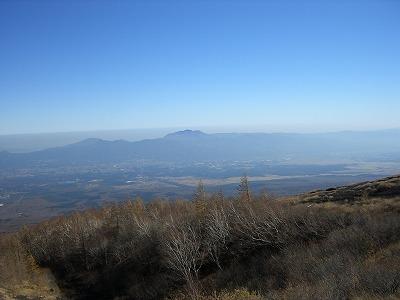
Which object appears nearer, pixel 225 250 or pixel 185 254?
pixel 185 254

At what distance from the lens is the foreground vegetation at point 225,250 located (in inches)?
1085

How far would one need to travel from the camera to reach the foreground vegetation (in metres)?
27.6

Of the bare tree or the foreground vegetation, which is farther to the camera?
the bare tree

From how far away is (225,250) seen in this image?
5388cm

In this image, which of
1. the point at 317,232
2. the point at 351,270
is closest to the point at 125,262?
the point at 317,232

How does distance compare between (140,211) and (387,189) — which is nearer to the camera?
(387,189)

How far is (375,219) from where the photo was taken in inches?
1478

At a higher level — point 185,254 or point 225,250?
point 185,254

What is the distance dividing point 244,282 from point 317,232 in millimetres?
9032

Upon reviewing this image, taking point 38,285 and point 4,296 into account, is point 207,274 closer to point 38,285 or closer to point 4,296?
point 4,296

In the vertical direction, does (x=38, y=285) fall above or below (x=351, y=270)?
below

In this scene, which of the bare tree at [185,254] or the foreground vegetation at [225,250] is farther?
the bare tree at [185,254]

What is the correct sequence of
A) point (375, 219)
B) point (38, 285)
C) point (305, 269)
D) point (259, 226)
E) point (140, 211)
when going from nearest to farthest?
1. point (305, 269)
2. point (375, 219)
3. point (259, 226)
4. point (38, 285)
5. point (140, 211)

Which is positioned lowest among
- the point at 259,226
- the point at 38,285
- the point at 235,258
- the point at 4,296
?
the point at 38,285
